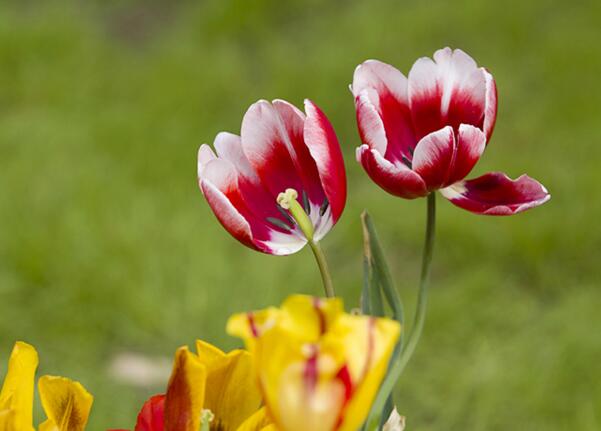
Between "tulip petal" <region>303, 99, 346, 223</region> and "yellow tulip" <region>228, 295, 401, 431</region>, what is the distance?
0.13m

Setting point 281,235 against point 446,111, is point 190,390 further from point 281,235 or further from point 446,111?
point 446,111

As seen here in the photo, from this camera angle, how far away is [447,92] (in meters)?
0.57

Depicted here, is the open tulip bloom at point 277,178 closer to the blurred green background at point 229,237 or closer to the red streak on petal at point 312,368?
the red streak on petal at point 312,368

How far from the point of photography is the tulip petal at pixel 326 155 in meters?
0.50

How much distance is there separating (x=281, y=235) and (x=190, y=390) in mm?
115

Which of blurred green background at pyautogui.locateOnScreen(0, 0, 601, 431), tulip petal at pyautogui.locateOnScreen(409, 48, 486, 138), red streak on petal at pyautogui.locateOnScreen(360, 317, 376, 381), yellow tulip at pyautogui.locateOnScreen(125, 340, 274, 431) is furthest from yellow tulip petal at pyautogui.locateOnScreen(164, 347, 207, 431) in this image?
blurred green background at pyautogui.locateOnScreen(0, 0, 601, 431)

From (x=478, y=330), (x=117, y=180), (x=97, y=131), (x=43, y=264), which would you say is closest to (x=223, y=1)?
(x=97, y=131)

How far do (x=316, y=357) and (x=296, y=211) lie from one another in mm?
152

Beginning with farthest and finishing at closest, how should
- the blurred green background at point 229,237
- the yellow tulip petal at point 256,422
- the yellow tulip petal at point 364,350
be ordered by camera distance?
the blurred green background at point 229,237 < the yellow tulip petal at point 256,422 < the yellow tulip petal at point 364,350

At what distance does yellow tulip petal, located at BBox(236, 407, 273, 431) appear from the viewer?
1.54ft

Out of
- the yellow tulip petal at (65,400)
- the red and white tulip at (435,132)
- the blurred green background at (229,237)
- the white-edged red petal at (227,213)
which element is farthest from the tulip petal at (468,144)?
the blurred green background at (229,237)

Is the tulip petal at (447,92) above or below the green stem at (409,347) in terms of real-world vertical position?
above

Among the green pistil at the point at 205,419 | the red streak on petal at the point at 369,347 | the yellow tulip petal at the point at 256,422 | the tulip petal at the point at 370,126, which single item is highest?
the tulip petal at the point at 370,126

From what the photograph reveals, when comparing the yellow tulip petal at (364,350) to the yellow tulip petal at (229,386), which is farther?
the yellow tulip petal at (229,386)
